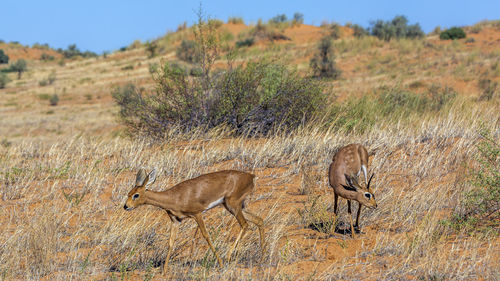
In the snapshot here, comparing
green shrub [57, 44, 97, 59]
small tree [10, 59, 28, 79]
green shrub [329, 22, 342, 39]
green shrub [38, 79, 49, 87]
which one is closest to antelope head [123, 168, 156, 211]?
green shrub [38, 79, 49, 87]

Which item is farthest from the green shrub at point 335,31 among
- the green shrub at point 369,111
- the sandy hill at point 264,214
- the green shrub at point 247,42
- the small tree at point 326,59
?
the sandy hill at point 264,214

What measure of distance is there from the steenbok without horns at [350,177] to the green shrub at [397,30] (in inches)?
1450

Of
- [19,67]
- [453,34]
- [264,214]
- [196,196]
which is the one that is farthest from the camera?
[19,67]

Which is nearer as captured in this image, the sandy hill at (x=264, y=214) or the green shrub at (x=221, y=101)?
the sandy hill at (x=264, y=214)

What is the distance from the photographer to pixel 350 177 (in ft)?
17.8

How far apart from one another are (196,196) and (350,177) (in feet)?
5.33

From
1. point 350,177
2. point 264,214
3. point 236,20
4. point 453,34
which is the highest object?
point 236,20

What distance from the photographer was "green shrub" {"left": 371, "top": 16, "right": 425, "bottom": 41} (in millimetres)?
41875

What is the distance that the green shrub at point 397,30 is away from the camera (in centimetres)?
4188

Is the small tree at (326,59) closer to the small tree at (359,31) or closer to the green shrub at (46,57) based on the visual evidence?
the small tree at (359,31)

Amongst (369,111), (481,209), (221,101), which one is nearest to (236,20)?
(369,111)

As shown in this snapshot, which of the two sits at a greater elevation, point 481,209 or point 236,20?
point 236,20

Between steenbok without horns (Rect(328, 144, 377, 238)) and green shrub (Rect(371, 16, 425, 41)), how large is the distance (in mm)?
36826

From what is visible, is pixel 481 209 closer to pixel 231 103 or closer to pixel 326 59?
pixel 231 103
